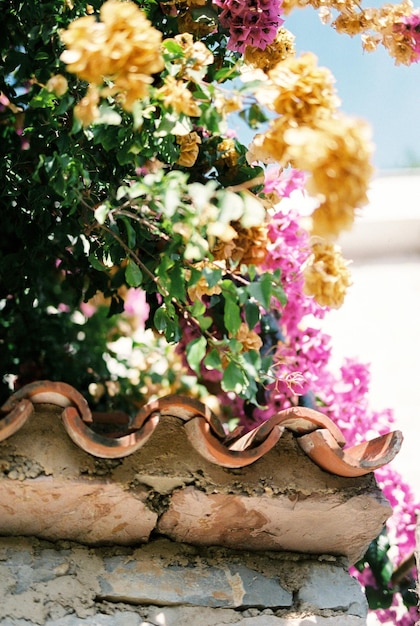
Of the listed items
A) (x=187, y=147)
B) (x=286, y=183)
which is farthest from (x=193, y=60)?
(x=286, y=183)

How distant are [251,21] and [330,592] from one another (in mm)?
1210

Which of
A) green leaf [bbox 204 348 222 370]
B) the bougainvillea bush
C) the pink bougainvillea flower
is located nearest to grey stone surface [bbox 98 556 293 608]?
the bougainvillea bush

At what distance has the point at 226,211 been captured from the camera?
1.40m

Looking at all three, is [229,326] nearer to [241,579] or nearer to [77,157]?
[77,157]

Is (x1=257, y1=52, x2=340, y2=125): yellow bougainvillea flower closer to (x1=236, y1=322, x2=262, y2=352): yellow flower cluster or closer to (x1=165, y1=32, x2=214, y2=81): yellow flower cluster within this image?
(x1=165, y1=32, x2=214, y2=81): yellow flower cluster

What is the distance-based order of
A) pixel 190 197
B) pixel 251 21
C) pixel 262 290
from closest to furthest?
pixel 262 290 < pixel 190 197 < pixel 251 21

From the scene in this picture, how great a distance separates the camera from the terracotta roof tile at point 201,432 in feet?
5.99

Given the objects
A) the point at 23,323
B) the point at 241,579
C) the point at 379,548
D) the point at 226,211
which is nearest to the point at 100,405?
the point at 23,323

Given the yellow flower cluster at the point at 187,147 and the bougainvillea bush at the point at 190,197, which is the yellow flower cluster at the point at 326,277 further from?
the yellow flower cluster at the point at 187,147

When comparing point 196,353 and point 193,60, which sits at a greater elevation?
point 193,60

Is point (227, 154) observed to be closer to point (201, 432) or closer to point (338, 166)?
point (201, 432)

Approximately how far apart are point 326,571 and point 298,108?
107 centimetres

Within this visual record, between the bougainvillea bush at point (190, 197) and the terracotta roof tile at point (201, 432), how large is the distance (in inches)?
4.6

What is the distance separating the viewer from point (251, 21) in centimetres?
190
